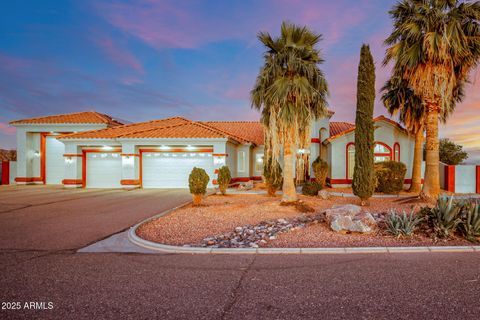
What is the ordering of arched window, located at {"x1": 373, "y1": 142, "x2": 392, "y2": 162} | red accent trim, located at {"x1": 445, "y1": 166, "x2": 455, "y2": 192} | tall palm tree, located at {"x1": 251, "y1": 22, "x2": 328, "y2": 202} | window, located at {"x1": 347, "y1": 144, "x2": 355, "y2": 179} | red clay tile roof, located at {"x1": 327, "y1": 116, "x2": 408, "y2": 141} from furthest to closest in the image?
1. window, located at {"x1": 347, "y1": 144, "x2": 355, "y2": 179}
2. arched window, located at {"x1": 373, "y1": 142, "x2": 392, "y2": 162}
3. red clay tile roof, located at {"x1": 327, "y1": 116, "x2": 408, "y2": 141}
4. red accent trim, located at {"x1": 445, "y1": 166, "x2": 455, "y2": 192}
5. tall palm tree, located at {"x1": 251, "y1": 22, "x2": 328, "y2": 202}

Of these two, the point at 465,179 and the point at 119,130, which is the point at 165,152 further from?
the point at 465,179

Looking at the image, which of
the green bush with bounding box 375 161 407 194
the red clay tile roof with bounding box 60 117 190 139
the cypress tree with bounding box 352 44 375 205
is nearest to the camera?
the cypress tree with bounding box 352 44 375 205

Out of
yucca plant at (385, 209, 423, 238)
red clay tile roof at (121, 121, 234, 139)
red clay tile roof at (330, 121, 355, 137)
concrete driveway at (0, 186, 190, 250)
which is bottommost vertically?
concrete driveway at (0, 186, 190, 250)

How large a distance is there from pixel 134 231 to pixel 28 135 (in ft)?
73.1

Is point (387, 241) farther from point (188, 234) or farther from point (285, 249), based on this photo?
point (188, 234)

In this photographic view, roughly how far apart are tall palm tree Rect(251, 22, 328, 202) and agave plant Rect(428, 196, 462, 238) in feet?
17.3

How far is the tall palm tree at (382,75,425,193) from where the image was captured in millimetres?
14727

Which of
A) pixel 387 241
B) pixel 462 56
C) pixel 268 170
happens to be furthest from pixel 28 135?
pixel 462 56

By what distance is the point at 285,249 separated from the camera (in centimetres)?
562

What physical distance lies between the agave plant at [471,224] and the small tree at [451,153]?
2766cm

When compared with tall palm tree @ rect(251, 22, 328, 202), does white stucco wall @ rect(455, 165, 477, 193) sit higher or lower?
lower

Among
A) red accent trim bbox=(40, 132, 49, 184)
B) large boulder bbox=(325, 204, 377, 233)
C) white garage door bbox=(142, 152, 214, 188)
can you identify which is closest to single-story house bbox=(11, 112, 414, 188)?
white garage door bbox=(142, 152, 214, 188)

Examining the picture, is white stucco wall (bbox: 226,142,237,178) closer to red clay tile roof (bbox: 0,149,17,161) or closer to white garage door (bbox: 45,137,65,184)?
white garage door (bbox: 45,137,65,184)

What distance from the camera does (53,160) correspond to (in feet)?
74.6
